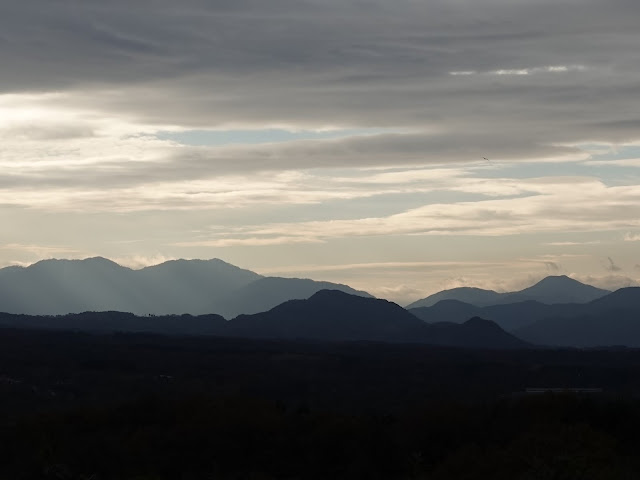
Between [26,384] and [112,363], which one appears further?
[112,363]

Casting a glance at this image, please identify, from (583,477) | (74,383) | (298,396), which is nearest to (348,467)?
(583,477)

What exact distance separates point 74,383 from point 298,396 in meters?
33.0

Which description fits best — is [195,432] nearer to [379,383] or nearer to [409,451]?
[409,451]

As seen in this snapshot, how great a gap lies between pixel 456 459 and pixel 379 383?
113 m

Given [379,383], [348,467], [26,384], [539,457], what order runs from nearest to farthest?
[539,457] → [348,467] → [26,384] → [379,383]

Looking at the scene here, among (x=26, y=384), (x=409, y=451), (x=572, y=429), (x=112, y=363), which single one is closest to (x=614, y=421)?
(x=572, y=429)

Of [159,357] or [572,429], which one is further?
[159,357]

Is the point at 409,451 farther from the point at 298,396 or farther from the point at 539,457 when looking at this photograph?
→ the point at 298,396

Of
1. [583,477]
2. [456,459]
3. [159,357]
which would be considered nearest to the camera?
[583,477]

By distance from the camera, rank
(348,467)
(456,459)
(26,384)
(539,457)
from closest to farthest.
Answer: (539,457), (456,459), (348,467), (26,384)

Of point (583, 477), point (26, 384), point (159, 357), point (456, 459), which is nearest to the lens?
point (583, 477)

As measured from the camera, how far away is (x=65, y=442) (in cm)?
6259

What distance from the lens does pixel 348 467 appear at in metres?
60.3

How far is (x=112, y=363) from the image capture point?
178125 mm
